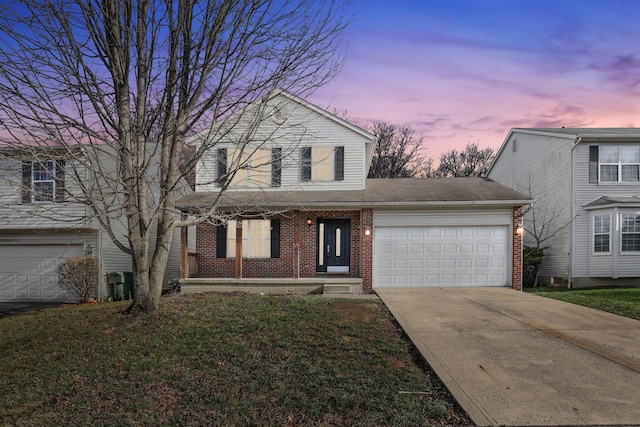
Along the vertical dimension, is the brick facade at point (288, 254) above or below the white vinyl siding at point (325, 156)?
below

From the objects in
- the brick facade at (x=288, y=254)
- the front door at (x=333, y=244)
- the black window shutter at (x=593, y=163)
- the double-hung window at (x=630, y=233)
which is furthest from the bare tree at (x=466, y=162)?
the brick facade at (x=288, y=254)

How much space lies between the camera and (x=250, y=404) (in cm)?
417

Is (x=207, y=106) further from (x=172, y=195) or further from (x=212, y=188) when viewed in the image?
(x=212, y=188)

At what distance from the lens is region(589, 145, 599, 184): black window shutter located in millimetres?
14974

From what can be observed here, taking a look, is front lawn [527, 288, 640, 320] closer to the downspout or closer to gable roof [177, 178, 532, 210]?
the downspout

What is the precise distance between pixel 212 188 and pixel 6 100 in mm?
7674

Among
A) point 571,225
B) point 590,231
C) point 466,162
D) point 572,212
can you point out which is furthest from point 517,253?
point 466,162

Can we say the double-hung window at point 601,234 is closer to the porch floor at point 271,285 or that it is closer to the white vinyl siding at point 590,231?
the white vinyl siding at point 590,231

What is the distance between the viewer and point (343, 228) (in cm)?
1338

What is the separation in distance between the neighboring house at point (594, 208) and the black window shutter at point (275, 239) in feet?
36.7

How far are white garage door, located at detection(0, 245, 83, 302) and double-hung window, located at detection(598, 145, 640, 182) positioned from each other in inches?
783

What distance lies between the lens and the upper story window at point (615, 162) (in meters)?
15.0

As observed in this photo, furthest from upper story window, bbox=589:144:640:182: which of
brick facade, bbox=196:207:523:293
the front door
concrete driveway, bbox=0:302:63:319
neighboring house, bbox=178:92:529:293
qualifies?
concrete driveway, bbox=0:302:63:319

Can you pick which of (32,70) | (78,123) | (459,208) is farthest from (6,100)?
(459,208)
